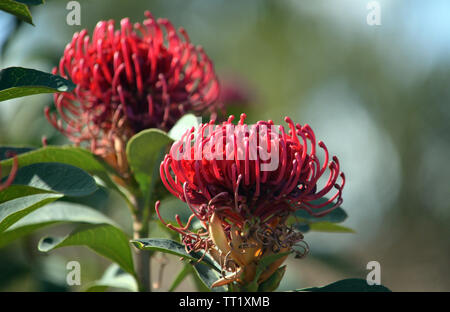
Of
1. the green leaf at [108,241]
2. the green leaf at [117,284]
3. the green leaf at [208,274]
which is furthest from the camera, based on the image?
the green leaf at [117,284]

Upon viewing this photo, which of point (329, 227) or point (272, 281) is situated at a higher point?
point (329, 227)

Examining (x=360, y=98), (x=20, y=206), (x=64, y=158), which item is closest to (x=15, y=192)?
(x=20, y=206)

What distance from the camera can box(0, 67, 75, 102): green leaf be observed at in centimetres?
115

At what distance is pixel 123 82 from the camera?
5.24 ft

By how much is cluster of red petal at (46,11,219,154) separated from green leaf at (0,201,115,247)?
7.6 inches

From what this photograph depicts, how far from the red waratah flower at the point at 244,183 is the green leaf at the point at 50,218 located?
1.32ft


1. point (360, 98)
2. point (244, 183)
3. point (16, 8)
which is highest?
point (360, 98)

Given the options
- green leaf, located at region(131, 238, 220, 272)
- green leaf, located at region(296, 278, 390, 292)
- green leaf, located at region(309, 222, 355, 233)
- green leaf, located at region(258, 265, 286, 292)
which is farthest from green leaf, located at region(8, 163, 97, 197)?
green leaf, located at region(309, 222, 355, 233)

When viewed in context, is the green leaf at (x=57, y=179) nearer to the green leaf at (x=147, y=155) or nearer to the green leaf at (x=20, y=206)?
the green leaf at (x=20, y=206)

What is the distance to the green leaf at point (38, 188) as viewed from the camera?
118cm

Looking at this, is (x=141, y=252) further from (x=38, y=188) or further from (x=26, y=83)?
(x=26, y=83)

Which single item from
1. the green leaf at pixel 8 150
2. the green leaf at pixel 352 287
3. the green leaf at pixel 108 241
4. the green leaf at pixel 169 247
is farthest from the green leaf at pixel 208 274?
the green leaf at pixel 8 150

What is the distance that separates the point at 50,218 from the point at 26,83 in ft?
1.58

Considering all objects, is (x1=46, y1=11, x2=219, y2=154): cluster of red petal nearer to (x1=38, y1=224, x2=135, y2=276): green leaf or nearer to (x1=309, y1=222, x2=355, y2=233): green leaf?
(x1=38, y1=224, x2=135, y2=276): green leaf
